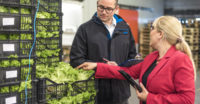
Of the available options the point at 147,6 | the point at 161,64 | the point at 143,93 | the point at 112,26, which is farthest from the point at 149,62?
the point at 147,6

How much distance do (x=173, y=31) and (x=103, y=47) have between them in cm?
84

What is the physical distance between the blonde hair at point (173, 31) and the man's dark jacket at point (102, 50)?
69cm

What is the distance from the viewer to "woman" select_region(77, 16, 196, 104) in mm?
1832

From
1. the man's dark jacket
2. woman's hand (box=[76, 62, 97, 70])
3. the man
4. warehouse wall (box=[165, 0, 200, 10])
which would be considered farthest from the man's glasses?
warehouse wall (box=[165, 0, 200, 10])

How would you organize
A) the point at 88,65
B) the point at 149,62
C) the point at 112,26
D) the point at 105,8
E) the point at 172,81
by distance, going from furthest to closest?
the point at 112,26, the point at 105,8, the point at 88,65, the point at 149,62, the point at 172,81

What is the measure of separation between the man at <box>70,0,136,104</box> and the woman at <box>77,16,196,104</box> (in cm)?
50

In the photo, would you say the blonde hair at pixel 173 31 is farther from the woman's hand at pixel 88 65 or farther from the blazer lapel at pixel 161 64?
the woman's hand at pixel 88 65

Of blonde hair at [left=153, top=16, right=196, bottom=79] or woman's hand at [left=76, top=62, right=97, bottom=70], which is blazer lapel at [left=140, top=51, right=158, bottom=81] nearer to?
blonde hair at [left=153, top=16, right=196, bottom=79]

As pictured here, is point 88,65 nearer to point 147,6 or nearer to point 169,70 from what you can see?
point 169,70

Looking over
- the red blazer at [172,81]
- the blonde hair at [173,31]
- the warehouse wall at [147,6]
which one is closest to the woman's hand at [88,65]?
the red blazer at [172,81]

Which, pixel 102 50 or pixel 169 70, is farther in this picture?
pixel 102 50

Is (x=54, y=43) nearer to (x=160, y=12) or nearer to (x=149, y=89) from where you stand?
(x=149, y=89)

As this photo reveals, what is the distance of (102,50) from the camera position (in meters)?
2.55

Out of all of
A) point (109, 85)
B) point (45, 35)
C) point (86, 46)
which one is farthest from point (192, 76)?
point (45, 35)
